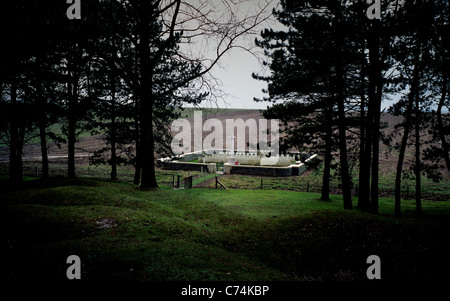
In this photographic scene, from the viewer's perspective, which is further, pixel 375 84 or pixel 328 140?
pixel 328 140

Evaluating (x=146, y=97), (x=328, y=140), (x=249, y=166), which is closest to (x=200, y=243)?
(x=146, y=97)

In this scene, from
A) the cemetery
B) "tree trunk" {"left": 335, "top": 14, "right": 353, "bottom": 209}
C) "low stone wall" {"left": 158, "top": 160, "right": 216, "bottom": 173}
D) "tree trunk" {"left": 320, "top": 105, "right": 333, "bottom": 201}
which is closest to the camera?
"tree trunk" {"left": 335, "top": 14, "right": 353, "bottom": 209}

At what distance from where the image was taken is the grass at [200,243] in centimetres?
404

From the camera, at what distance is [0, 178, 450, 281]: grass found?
4.04 m

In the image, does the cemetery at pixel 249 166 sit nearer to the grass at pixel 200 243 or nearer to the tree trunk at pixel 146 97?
the tree trunk at pixel 146 97

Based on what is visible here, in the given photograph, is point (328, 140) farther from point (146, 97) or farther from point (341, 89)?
point (146, 97)

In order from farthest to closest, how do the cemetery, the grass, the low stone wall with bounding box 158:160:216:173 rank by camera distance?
1. the low stone wall with bounding box 158:160:216:173
2. the cemetery
3. the grass

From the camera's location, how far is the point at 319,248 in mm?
6531

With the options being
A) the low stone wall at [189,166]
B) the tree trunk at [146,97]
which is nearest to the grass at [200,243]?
the tree trunk at [146,97]

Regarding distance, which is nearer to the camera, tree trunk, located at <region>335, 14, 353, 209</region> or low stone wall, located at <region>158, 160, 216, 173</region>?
tree trunk, located at <region>335, 14, 353, 209</region>

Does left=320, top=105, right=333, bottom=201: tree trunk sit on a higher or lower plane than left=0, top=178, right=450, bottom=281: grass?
higher

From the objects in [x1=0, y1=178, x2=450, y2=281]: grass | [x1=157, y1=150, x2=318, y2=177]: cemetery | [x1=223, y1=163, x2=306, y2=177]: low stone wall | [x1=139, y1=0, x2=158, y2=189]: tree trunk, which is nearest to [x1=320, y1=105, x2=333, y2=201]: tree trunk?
[x1=0, y1=178, x2=450, y2=281]: grass

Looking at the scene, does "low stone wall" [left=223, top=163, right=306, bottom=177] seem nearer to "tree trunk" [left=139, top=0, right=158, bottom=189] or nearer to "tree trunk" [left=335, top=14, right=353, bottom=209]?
"tree trunk" [left=335, top=14, right=353, bottom=209]

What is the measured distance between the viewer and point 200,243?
6.07 metres
